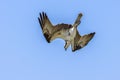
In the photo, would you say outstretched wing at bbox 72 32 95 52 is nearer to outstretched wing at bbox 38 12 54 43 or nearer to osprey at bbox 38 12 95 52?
osprey at bbox 38 12 95 52

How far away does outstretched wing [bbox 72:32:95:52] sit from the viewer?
917 cm

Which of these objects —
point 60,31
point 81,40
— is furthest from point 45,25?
point 81,40

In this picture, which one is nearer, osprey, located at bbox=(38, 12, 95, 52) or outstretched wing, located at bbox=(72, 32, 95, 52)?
osprey, located at bbox=(38, 12, 95, 52)

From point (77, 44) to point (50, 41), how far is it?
40cm

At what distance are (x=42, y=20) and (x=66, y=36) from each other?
0.38 metres

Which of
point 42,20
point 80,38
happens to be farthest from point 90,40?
point 42,20

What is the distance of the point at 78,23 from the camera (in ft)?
29.4

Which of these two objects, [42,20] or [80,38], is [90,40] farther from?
[42,20]

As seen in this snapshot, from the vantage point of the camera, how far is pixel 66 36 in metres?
9.09

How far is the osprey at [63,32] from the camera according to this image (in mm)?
8938

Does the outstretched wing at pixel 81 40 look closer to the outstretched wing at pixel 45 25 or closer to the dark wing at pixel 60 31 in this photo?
the dark wing at pixel 60 31

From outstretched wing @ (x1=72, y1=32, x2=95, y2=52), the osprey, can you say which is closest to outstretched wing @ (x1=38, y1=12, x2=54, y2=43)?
the osprey

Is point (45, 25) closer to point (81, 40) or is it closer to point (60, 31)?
point (60, 31)

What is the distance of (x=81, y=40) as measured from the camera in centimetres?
923
